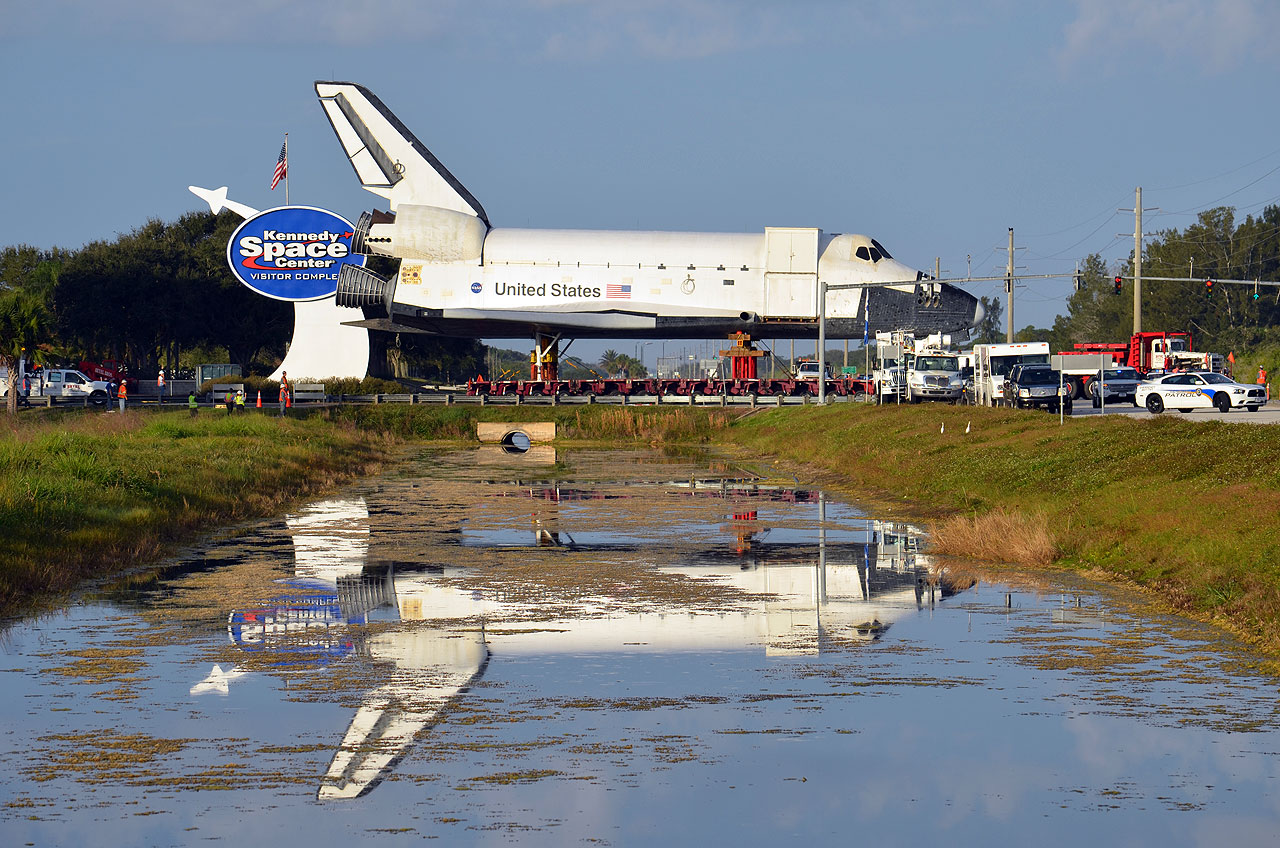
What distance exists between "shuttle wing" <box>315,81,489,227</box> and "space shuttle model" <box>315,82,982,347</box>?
14.3 feet

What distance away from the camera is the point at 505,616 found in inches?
625

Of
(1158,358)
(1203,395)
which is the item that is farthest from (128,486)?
(1158,358)

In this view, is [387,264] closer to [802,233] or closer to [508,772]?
[802,233]

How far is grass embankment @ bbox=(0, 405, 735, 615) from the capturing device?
19.3 m

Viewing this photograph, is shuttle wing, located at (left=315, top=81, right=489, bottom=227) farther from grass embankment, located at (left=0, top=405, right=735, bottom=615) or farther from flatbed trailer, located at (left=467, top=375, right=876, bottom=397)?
grass embankment, located at (left=0, top=405, right=735, bottom=615)

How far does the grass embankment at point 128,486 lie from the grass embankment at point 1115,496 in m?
13.0

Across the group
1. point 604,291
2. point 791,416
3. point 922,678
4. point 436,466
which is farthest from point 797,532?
point 604,291

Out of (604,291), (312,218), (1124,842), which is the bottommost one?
(1124,842)

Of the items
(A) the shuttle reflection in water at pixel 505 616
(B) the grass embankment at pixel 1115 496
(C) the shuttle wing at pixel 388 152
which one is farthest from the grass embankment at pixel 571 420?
(A) the shuttle reflection in water at pixel 505 616

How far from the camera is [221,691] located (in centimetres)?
1184

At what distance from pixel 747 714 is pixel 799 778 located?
5.79ft

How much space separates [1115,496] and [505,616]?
1172cm

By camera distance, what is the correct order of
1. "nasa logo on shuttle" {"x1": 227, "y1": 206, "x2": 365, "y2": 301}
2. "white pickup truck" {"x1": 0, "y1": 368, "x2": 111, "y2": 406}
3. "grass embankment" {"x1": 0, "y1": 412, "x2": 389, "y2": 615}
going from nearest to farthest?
"grass embankment" {"x1": 0, "y1": 412, "x2": 389, "y2": 615} < "white pickup truck" {"x1": 0, "y1": 368, "x2": 111, "y2": 406} < "nasa logo on shuttle" {"x1": 227, "y1": 206, "x2": 365, "y2": 301}

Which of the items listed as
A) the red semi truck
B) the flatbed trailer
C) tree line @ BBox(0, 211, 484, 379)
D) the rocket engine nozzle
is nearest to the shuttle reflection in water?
the flatbed trailer
